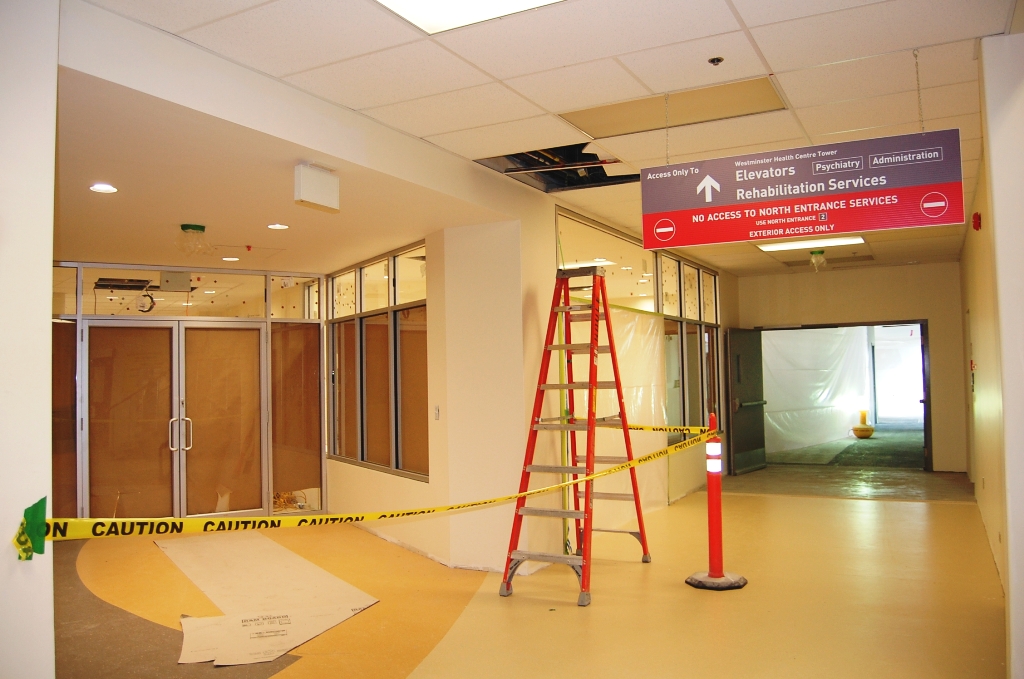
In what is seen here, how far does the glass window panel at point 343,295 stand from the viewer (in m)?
7.39

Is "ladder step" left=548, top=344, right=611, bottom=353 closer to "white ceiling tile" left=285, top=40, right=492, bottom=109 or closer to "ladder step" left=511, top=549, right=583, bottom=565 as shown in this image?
"ladder step" left=511, top=549, right=583, bottom=565

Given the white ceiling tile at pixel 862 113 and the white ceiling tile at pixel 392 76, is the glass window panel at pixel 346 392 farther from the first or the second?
the white ceiling tile at pixel 862 113

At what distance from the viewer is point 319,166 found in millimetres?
3994

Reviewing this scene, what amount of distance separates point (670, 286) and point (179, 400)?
5.12 metres

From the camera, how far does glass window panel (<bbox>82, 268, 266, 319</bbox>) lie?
6.75 m

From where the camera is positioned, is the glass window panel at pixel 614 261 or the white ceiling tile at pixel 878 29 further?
the glass window panel at pixel 614 261

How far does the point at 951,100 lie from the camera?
4.01 m

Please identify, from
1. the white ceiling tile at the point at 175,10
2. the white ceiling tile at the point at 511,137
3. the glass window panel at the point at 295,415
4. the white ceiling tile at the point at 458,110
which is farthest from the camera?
the glass window panel at the point at 295,415

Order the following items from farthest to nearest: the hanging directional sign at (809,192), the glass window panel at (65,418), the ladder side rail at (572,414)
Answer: the glass window panel at (65,418) → the ladder side rail at (572,414) → the hanging directional sign at (809,192)

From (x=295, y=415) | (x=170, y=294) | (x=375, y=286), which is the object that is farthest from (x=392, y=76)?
(x=295, y=415)

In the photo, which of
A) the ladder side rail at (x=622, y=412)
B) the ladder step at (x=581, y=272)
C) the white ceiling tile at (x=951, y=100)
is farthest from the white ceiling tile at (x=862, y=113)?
the ladder side rail at (x=622, y=412)

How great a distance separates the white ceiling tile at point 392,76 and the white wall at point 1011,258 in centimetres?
218

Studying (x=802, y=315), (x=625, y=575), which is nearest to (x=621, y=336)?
(x=625, y=575)

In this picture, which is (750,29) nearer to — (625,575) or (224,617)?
(625,575)
